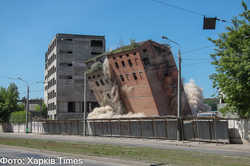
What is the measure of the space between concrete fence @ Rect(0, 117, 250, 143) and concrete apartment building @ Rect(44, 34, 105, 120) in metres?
34.3

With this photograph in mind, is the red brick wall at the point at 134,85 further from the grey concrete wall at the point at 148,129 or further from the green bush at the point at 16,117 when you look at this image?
the green bush at the point at 16,117

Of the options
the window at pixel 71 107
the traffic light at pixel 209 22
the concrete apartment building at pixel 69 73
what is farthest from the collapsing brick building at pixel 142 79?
the traffic light at pixel 209 22

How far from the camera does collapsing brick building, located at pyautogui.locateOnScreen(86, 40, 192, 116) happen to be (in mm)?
50625

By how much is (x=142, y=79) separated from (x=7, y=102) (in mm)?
38910

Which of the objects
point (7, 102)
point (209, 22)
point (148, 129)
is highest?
point (209, 22)

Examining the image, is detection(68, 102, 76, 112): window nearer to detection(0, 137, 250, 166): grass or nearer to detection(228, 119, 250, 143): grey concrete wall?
detection(228, 119, 250, 143): grey concrete wall

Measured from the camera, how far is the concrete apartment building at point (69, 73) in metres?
82.6

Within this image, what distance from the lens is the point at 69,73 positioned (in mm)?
84750

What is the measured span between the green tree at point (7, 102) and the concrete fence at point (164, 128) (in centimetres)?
2923

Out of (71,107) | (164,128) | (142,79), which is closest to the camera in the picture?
(164,128)

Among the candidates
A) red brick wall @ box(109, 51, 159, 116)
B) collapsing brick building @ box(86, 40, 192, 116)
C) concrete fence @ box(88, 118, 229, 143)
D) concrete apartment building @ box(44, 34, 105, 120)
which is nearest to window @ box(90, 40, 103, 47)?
concrete apartment building @ box(44, 34, 105, 120)

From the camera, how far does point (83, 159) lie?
44.3 feet

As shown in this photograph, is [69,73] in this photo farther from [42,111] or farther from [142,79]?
[142,79]

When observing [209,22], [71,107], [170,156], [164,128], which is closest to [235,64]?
[209,22]
